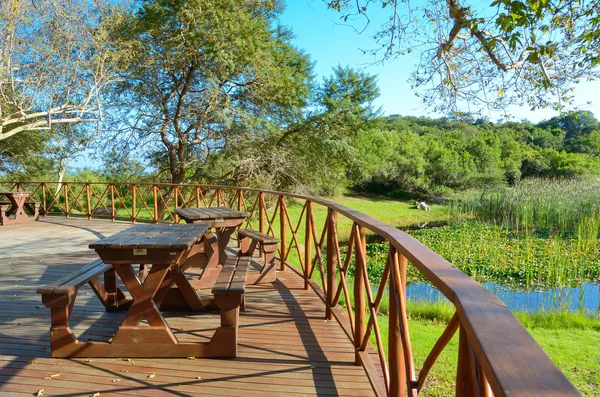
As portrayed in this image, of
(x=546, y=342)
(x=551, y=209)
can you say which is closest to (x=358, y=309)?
(x=546, y=342)

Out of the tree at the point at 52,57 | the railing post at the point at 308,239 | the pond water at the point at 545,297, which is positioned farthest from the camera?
the tree at the point at 52,57

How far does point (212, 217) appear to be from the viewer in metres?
4.48

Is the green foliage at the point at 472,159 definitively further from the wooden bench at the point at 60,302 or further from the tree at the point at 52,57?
the wooden bench at the point at 60,302

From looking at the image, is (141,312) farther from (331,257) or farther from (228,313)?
(331,257)

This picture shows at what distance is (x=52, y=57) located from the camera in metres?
9.98

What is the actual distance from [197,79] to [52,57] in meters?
3.78

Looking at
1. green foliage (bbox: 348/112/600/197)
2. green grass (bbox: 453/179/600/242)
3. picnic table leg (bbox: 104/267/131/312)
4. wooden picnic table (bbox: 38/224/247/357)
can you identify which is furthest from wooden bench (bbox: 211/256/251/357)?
green foliage (bbox: 348/112/600/197)

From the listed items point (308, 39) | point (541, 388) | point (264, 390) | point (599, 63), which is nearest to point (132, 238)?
point (264, 390)

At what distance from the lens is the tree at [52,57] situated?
8992 mm

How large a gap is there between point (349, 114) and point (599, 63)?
944cm

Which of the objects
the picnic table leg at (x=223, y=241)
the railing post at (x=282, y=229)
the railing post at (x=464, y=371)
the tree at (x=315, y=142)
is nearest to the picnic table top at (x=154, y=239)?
the picnic table leg at (x=223, y=241)

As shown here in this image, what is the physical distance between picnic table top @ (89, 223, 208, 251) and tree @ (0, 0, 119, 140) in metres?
7.52

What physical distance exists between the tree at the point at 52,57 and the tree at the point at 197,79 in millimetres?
646

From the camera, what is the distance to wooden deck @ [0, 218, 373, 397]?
86.5 inches
